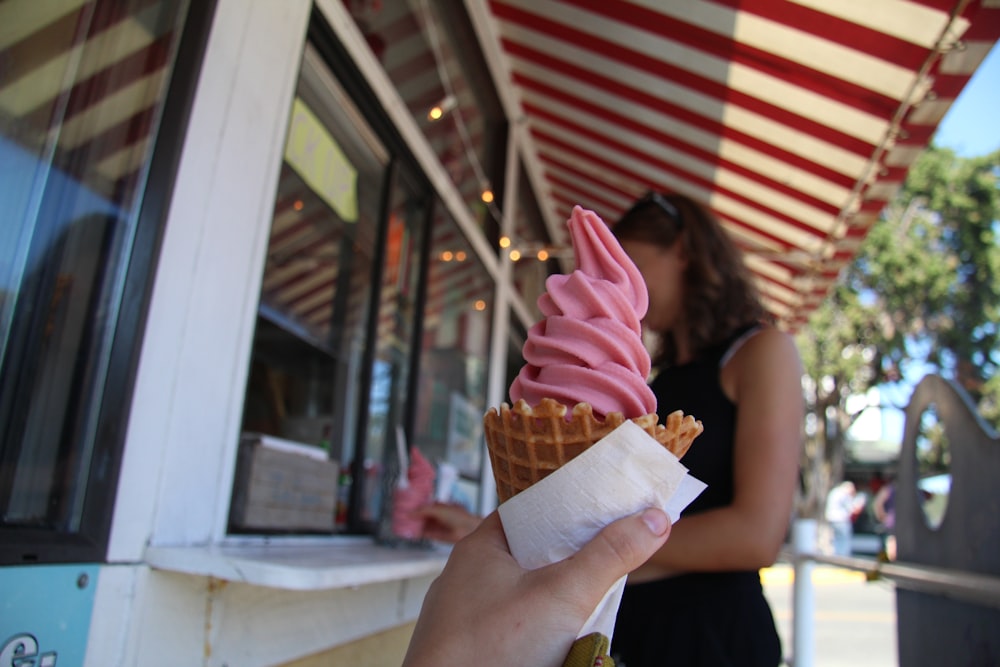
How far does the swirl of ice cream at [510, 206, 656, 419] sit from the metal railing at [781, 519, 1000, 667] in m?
1.19

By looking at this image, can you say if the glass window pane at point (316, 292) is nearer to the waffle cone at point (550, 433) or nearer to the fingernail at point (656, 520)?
the waffle cone at point (550, 433)

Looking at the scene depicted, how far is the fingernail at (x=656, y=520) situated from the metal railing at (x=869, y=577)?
4.24 ft

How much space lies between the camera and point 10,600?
3.51 ft

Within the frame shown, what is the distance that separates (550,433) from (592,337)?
21 centimetres

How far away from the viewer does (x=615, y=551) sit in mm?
692

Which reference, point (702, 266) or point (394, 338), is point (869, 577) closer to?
point (702, 266)

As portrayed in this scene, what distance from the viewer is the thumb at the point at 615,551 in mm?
680

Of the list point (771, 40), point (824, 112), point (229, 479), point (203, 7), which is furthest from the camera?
point (824, 112)

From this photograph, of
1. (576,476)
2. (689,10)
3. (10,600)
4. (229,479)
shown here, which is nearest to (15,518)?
(10,600)

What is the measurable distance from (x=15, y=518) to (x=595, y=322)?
1.02 meters

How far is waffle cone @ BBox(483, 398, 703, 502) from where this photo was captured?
82cm

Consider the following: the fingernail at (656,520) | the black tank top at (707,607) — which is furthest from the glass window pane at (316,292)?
the fingernail at (656,520)

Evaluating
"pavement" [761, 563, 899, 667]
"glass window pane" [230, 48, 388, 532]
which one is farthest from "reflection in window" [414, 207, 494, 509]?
"pavement" [761, 563, 899, 667]

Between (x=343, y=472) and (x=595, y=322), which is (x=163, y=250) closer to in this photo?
(x=595, y=322)
